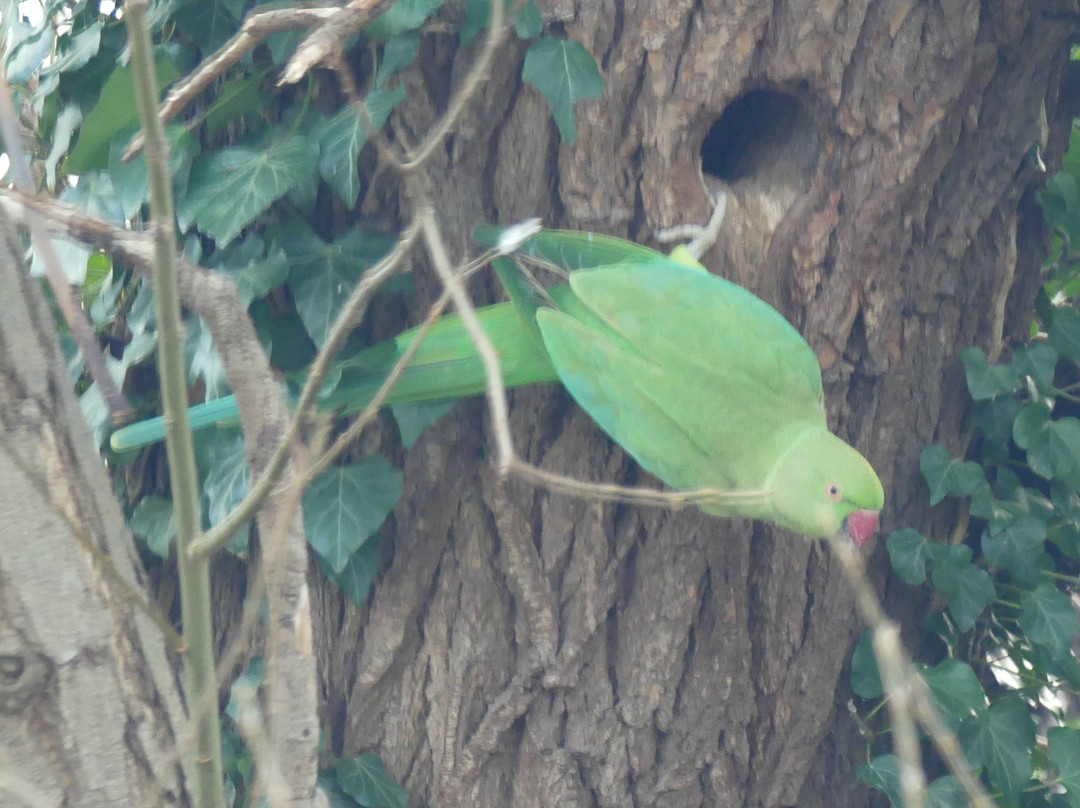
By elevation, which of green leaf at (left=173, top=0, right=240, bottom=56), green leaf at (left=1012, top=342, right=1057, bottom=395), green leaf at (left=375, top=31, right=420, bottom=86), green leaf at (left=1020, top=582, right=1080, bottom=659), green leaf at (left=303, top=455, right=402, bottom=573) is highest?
green leaf at (left=173, top=0, right=240, bottom=56)

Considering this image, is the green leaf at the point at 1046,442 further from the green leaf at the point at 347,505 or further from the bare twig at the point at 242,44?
the bare twig at the point at 242,44

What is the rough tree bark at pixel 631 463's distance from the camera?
1.82 meters

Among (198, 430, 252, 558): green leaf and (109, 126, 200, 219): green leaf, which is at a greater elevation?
(109, 126, 200, 219): green leaf

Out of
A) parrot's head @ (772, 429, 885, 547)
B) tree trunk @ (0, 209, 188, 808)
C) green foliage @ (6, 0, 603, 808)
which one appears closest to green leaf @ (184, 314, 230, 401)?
→ green foliage @ (6, 0, 603, 808)

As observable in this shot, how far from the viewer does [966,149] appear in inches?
76.2

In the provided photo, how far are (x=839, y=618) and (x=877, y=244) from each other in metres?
0.77

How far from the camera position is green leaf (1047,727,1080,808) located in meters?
1.97

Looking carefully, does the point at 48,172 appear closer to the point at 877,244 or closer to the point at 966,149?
the point at 877,244

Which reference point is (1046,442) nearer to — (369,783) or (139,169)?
(369,783)

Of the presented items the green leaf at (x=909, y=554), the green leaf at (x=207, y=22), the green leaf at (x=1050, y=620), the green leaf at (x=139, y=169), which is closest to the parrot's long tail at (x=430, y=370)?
the green leaf at (x=139, y=169)

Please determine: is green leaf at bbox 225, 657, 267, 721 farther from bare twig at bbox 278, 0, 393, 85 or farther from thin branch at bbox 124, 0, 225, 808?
bare twig at bbox 278, 0, 393, 85

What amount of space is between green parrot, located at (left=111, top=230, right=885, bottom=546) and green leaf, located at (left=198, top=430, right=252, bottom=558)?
0.09 meters

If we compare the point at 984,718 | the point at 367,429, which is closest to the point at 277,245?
the point at 367,429

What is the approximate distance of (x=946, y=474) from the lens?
196 cm
